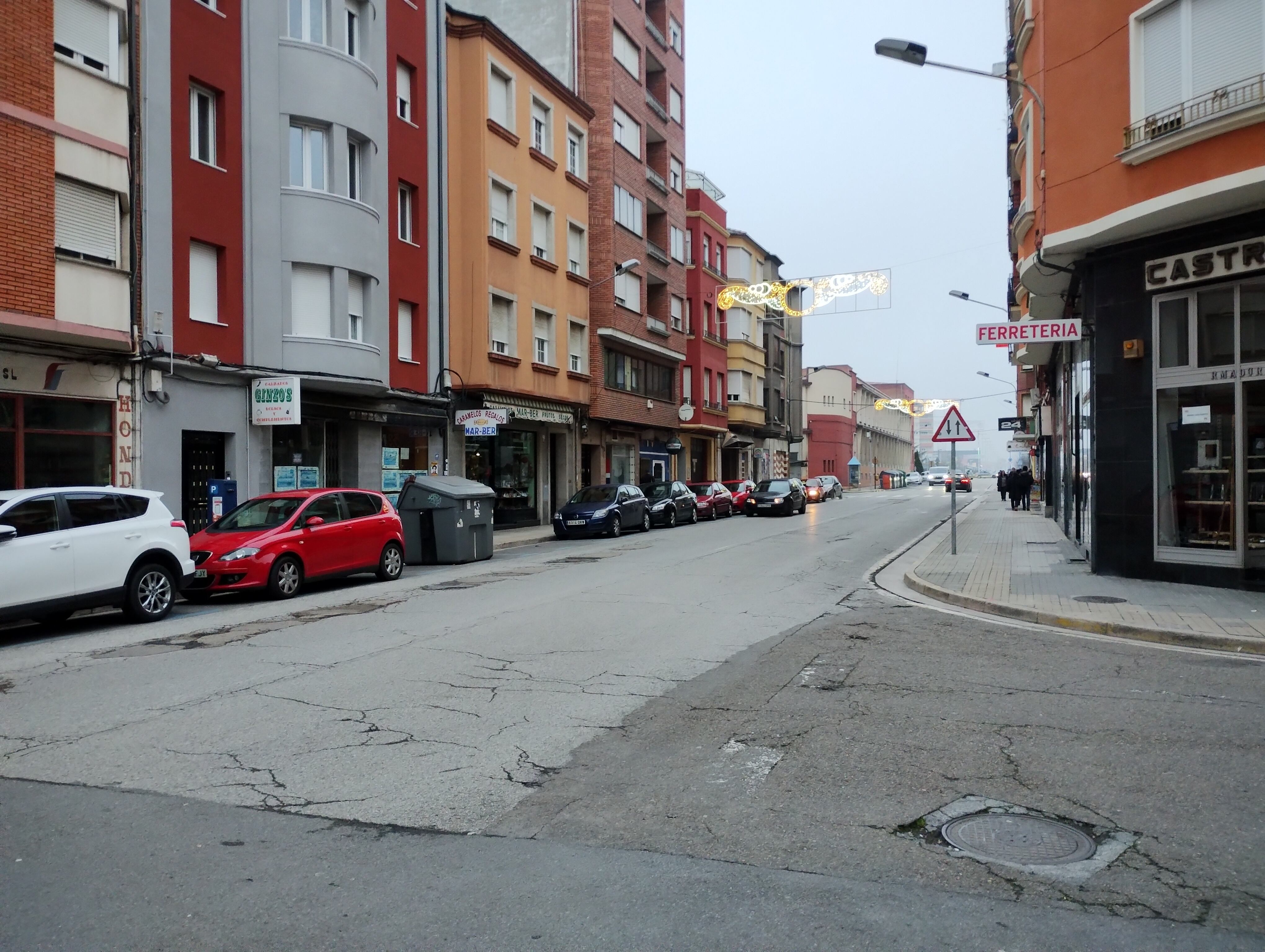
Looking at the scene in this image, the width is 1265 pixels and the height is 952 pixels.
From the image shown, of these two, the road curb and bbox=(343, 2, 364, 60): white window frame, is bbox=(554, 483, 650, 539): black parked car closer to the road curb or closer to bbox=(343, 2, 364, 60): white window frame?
bbox=(343, 2, 364, 60): white window frame

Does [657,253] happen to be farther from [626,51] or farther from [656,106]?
[626,51]

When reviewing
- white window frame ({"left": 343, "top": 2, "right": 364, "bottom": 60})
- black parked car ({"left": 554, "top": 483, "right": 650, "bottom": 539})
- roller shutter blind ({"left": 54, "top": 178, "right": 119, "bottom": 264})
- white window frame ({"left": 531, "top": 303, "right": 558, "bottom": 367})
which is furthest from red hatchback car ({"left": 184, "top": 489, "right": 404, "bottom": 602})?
white window frame ({"left": 531, "top": 303, "right": 558, "bottom": 367})

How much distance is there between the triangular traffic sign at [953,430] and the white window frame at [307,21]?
14878mm

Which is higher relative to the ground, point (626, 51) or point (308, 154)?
point (626, 51)

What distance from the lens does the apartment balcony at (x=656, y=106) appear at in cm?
4025

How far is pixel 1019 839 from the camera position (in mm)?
4398

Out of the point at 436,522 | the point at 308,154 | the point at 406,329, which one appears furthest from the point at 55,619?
the point at 406,329

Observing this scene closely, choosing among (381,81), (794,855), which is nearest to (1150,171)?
(794,855)

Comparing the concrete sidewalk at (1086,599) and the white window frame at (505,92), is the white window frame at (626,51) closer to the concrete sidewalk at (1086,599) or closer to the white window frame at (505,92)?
the white window frame at (505,92)

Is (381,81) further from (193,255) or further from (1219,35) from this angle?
(1219,35)

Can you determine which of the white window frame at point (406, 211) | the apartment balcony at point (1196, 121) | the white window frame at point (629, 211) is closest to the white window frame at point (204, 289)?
the white window frame at point (406, 211)

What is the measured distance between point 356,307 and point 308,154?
330cm

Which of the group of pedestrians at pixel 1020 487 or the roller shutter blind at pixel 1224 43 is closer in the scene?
the roller shutter blind at pixel 1224 43

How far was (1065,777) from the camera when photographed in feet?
17.2
